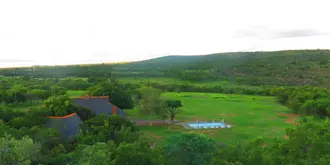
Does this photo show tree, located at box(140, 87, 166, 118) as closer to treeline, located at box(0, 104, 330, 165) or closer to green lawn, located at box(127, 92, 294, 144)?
green lawn, located at box(127, 92, 294, 144)

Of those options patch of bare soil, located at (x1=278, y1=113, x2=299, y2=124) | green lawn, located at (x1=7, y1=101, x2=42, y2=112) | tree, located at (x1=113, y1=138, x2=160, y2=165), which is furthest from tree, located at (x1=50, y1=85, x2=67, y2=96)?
tree, located at (x1=113, y1=138, x2=160, y2=165)

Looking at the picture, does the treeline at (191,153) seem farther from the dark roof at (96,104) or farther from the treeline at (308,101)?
the treeline at (308,101)

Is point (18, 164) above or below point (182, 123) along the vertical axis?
above

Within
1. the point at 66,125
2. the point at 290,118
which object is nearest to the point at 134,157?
the point at 66,125

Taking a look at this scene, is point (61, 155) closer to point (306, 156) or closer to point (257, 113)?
point (306, 156)

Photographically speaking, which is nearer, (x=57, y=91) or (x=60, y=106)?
(x=60, y=106)

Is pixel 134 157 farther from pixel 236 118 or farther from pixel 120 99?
pixel 236 118

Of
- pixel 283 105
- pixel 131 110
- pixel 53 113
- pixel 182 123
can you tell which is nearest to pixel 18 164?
pixel 53 113

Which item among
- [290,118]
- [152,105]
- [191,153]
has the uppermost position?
[191,153]
